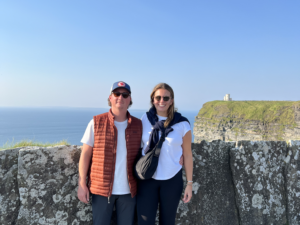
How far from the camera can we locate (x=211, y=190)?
3.13 m

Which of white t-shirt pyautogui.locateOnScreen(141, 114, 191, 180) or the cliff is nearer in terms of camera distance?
white t-shirt pyautogui.locateOnScreen(141, 114, 191, 180)

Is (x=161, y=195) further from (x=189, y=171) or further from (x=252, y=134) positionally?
(x=252, y=134)

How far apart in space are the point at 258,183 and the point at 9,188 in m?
3.50

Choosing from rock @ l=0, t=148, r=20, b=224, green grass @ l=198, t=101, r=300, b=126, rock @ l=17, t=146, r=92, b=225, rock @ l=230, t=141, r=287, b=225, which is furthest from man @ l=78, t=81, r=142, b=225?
green grass @ l=198, t=101, r=300, b=126

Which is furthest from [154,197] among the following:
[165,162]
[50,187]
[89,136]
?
[50,187]

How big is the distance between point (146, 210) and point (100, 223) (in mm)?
563

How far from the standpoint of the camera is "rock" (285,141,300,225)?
3.26 m

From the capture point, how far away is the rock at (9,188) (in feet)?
8.27

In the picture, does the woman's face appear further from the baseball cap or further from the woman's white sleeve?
the woman's white sleeve

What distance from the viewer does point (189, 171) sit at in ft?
8.74

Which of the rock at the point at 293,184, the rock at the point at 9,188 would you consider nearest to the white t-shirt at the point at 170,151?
the rock at the point at 9,188

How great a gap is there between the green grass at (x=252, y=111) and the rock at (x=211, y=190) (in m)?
91.6

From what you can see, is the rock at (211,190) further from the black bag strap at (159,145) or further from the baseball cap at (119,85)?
the baseball cap at (119,85)

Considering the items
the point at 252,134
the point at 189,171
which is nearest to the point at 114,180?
the point at 189,171
